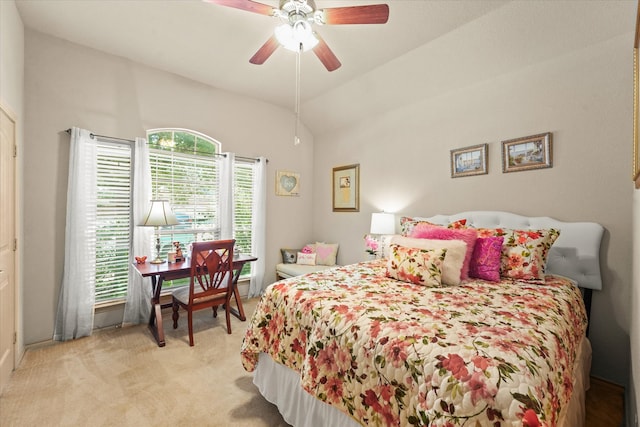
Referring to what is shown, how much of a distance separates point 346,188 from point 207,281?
91.9 inches

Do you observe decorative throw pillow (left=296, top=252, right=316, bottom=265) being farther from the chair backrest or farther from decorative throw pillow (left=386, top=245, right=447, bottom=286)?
decorative throw pillow (left=386, top=245, right=447, bottom=286)

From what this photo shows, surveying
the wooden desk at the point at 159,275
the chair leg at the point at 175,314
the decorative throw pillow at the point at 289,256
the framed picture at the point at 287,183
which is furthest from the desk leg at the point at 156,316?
the framed picture at the point at 287,183

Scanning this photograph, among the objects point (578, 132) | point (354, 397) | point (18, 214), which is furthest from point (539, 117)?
point (18, 214)

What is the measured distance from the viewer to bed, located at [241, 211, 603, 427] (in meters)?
0.92

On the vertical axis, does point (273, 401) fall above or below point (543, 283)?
below

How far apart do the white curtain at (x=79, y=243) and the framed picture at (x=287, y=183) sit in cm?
219

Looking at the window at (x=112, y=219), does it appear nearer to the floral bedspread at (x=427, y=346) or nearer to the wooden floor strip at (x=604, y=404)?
the floral bedspread at (x=427, y=346)

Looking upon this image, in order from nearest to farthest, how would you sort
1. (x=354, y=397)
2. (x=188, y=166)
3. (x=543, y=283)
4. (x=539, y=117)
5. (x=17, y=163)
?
(x=354, y=397), (x=543, y=283), (x=17, y=163), (x=539, y=117), (x=188, y=166)

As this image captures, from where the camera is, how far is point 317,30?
8.13ft

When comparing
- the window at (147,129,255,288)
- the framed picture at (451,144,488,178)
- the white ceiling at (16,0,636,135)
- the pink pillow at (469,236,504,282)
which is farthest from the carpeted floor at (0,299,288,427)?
the white ceiling at (16,0,636,135)

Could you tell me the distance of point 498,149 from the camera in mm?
2707

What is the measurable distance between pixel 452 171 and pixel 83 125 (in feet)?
12.6

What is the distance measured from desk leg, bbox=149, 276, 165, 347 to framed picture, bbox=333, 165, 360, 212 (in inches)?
101

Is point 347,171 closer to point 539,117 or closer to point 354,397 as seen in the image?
point 539,117
